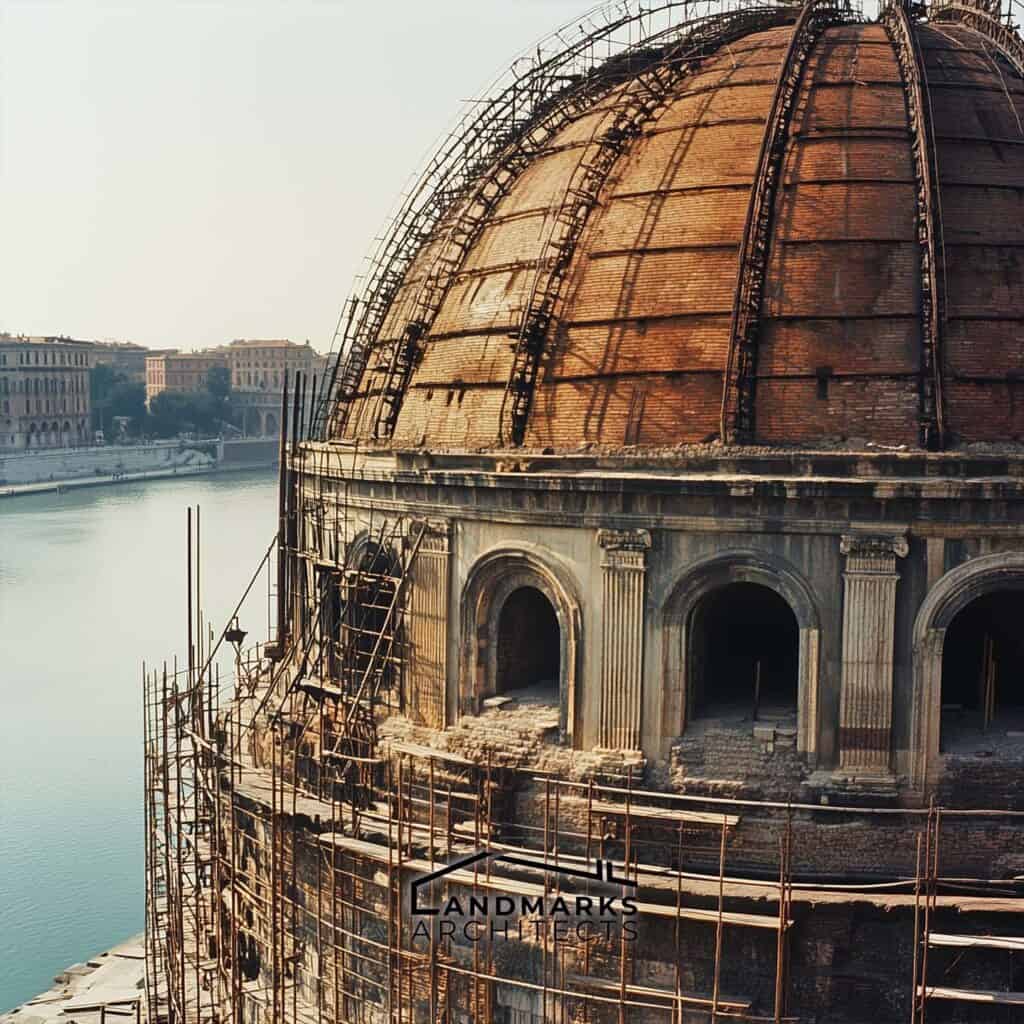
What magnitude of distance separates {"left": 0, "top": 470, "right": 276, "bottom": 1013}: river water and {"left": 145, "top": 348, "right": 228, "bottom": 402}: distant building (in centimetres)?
7619

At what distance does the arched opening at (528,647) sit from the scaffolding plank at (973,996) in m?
6.40

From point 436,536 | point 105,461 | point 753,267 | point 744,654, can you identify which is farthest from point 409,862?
point 105,461

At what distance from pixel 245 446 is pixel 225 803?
107 meters

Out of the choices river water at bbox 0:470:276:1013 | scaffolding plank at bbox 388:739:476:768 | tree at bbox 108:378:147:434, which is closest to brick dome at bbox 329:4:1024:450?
scaffolding plank at bbox 388:739:476:768

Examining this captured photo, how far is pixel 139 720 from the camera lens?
1757 inches

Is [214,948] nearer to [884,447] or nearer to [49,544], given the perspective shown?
[884,447]

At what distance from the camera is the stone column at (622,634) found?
62.2 ft

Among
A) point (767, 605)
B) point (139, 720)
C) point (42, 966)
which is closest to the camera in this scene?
point (767, 605)

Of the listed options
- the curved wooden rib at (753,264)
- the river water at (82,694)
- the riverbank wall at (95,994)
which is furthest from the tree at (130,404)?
the curved wooden rib at (753,264)

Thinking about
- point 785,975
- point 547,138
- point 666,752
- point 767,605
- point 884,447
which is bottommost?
point 785,975

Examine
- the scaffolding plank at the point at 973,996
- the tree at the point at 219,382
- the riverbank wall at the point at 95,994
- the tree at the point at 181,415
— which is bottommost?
the riverbank wall at the point at 95,994

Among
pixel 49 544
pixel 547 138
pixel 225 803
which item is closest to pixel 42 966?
pixel 225 803

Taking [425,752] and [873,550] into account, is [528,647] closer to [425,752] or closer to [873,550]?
[425,752]

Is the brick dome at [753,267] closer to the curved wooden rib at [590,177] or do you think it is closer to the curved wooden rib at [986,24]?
the curved wooden rib at [590,177]
